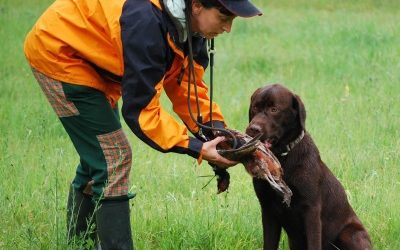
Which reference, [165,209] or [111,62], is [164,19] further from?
[165,209]

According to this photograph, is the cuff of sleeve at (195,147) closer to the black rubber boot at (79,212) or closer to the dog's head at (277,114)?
the dog's head at (277,114)

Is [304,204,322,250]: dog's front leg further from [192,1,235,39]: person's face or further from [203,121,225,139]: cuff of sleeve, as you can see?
[192,1,235,39]: person's face

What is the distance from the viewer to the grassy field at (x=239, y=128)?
5449 mm

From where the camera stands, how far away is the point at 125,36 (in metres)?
4.14

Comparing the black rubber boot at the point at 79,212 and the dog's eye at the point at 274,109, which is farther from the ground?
the dog's eye at the point at 274,109

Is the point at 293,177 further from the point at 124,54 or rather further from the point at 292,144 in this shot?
the point at 124,54

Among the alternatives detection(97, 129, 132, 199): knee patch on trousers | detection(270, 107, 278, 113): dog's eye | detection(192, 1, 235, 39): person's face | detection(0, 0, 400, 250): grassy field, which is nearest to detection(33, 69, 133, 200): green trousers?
detection(97, 129, 132, 199): knee patch on trousers

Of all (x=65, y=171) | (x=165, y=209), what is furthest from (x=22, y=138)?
(x=165, y=209)

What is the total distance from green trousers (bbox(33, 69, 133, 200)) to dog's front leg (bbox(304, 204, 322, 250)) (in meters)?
1.05

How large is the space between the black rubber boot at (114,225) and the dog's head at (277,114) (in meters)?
0.83

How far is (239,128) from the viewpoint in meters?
8.28

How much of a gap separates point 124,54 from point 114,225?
3.39 ft

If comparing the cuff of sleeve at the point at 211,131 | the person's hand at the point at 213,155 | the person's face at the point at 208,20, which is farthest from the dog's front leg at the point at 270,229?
the person's face at the point at 208,20

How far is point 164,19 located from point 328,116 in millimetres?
4515
